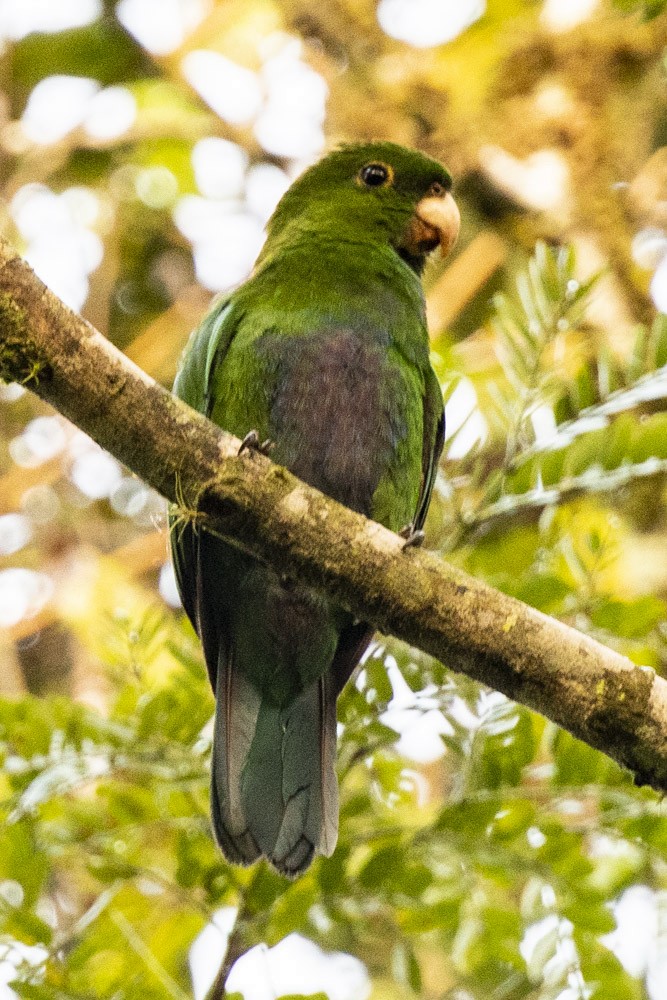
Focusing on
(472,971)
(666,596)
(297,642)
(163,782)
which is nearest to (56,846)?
(163,782)

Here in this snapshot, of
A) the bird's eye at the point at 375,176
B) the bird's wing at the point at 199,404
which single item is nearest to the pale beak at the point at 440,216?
the bird's eye at the point at 375,176

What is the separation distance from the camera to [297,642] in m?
3.09

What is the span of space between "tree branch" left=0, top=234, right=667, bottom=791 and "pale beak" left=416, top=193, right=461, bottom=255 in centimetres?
141

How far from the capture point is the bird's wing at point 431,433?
3189mm

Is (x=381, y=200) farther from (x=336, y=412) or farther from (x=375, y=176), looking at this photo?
(x=336, y=412)

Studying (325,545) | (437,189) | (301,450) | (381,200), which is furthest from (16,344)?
(437,189)

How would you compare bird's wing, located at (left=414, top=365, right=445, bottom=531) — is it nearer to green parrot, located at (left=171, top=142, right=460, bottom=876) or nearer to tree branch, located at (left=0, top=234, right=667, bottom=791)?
green parrot, located at (left=171, top=142, right=460, bottom=876)

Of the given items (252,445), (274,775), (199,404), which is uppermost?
(252,445)

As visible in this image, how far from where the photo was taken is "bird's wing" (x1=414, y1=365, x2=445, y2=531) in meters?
3.19

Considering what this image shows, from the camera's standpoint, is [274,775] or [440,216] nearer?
[274,775]

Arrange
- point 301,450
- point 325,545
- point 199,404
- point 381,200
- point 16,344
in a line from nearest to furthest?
point 16,344 → point 325,545 → point 301,450 → point 199,404 → point 381,200

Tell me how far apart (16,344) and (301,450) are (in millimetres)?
948

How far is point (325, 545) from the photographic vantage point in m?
2.30

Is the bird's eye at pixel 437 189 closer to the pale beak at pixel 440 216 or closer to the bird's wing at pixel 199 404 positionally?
the pale beak at pixel 440 216
